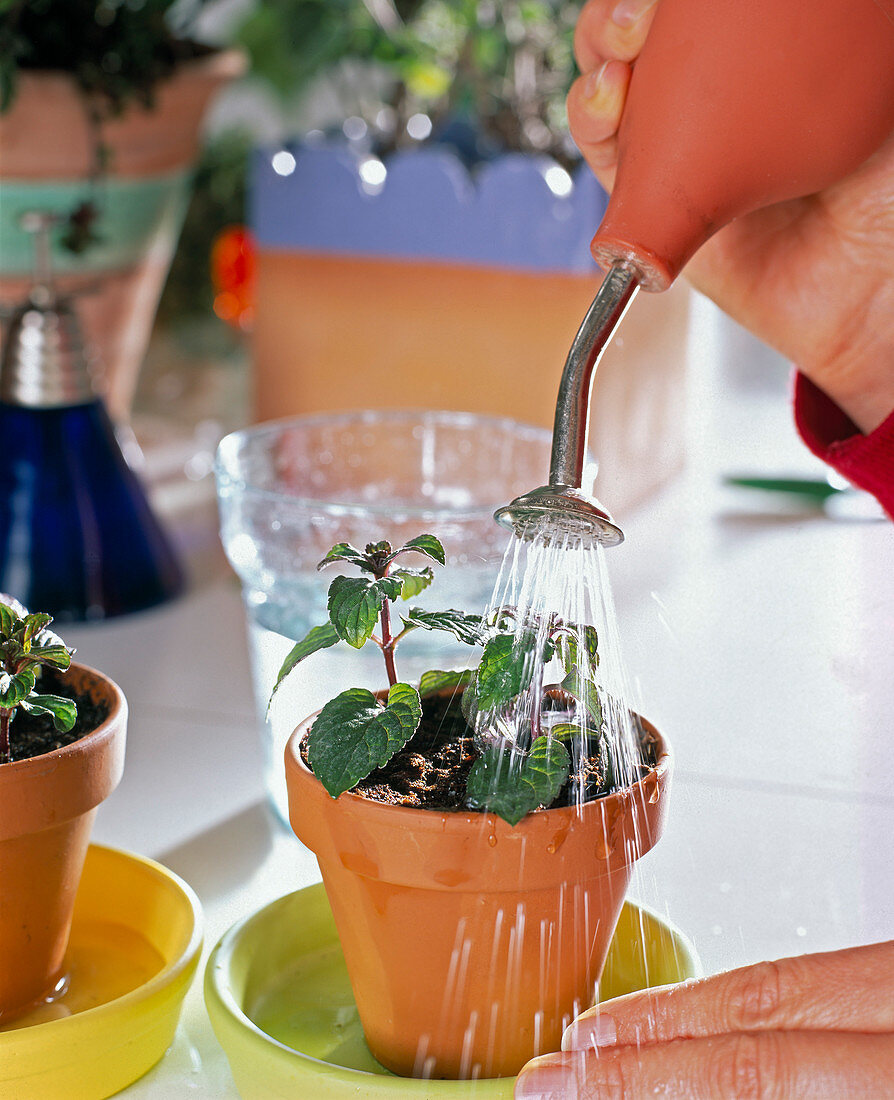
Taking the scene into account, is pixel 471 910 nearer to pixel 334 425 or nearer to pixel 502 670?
pixel 502 670

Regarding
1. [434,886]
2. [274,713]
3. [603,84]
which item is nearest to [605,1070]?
[434,886]

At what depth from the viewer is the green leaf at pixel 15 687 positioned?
0.42m

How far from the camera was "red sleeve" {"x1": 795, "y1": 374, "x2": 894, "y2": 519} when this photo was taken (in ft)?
2.02

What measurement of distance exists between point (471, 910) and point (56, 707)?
0.15 metres

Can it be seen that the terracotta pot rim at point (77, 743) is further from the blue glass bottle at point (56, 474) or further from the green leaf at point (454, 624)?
the blue glass bottle at point (56, 474)

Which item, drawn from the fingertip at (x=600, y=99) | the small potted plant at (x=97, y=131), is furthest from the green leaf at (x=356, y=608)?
the small potted plant at (x=97, y=131)

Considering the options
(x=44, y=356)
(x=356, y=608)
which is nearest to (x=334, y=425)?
(x=44, y=356)

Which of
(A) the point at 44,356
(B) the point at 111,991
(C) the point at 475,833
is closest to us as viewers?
(C) the point at 475,833

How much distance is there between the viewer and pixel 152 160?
0.97m

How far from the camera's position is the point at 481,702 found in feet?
1.34

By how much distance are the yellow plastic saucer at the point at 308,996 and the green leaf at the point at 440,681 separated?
0.11 metres

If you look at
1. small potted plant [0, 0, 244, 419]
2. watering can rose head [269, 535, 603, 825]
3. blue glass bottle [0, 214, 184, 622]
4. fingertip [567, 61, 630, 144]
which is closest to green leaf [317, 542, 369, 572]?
watering can rose head [269, 535, 603, 825]

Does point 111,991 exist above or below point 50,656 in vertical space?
below

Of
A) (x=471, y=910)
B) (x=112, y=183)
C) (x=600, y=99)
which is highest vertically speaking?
(x=600, y=99)
